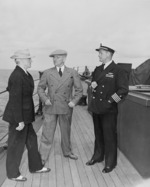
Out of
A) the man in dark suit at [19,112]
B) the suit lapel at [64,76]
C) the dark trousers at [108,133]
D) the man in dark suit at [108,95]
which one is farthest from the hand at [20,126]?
the dark trousers at [108,133]

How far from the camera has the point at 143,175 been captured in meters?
3.78

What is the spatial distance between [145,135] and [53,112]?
1416 mm

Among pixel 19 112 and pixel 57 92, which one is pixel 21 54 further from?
pixel 57 92

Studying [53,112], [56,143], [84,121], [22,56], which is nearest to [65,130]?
[53,112]

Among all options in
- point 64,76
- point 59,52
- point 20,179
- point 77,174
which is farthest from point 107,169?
point 59,52

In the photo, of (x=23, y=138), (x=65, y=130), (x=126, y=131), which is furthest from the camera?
(x=126, y=131)

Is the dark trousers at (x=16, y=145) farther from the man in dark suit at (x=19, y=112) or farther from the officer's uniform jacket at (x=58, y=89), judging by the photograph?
the officer's uniform jacket at (x=58, y=89)

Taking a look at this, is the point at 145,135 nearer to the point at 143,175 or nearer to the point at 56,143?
the point at 143,175

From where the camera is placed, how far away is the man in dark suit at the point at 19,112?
11.2ft

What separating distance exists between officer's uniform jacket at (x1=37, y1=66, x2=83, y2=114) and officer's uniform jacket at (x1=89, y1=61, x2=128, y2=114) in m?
0.45

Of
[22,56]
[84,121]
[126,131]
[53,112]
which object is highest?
[22,56]

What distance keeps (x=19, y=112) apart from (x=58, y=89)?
0.94 m

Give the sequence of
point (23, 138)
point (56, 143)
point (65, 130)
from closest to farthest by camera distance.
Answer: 1. point (23, 138)
2. point (65, 130)
3. point (56, 143)

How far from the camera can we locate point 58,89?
419 centimetres
